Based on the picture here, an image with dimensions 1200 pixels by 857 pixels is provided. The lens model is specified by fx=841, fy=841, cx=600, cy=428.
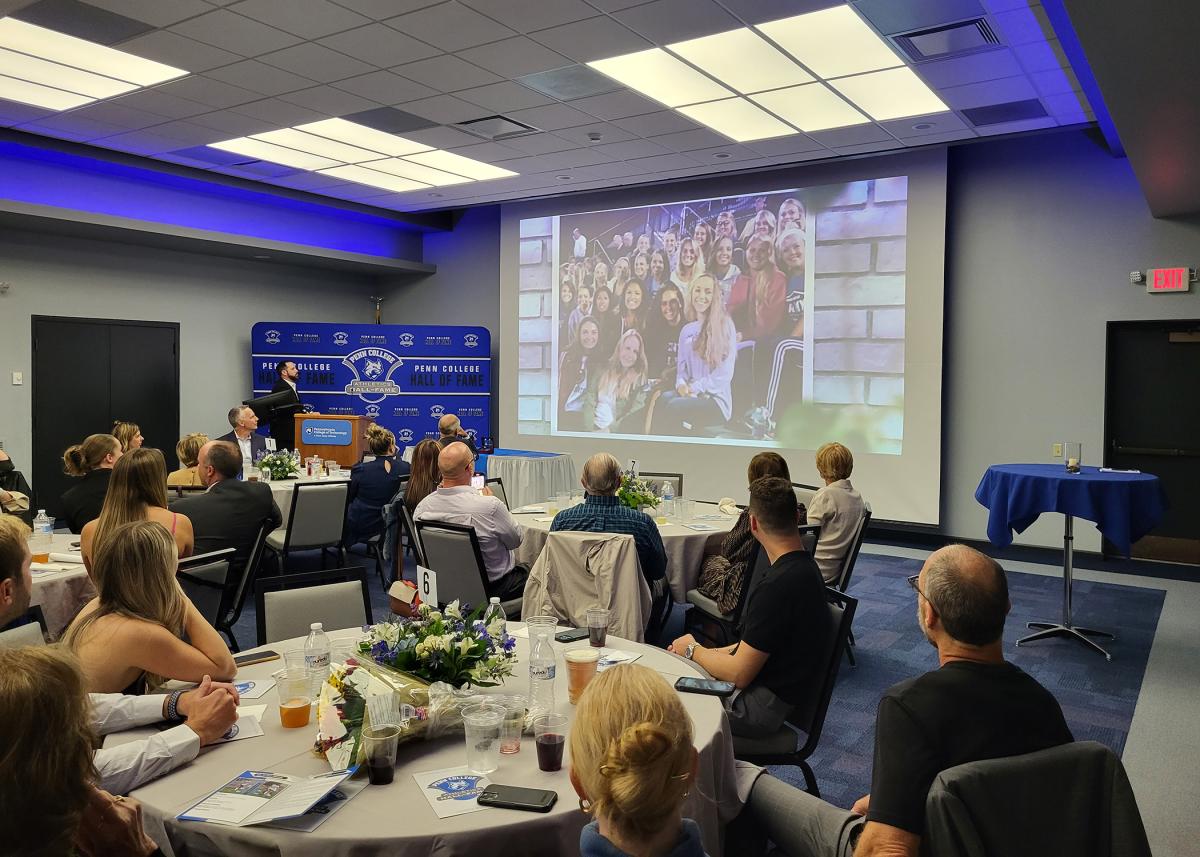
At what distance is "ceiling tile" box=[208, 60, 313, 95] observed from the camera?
5941mm

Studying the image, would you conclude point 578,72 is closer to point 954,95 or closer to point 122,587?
point 954,95

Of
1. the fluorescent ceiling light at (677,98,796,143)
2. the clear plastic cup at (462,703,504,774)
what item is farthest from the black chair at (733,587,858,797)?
the fluorescent ceiling light at (677,98,796,143)

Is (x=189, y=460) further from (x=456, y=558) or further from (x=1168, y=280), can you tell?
(x=1168, y=280)

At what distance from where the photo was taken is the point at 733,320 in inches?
375

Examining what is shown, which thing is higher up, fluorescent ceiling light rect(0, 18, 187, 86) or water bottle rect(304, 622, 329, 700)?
fluorescent ceiling light rect(0, 18, 187, 86)

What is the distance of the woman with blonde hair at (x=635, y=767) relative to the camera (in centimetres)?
140

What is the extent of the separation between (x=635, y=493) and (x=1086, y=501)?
278 cm

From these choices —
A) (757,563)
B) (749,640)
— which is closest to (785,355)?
(757,563)

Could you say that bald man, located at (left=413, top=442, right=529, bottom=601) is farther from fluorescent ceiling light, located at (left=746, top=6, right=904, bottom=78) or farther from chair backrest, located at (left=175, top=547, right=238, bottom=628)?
fluorescent ceiling light, located at (left=746, top=6, right=904, bottom=78)

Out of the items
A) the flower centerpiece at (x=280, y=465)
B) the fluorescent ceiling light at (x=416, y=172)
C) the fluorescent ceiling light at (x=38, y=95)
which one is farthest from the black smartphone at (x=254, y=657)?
the fluorescent ceiling light at (x=416, y=172)

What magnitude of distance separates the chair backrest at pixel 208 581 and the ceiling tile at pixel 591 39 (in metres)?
3.66

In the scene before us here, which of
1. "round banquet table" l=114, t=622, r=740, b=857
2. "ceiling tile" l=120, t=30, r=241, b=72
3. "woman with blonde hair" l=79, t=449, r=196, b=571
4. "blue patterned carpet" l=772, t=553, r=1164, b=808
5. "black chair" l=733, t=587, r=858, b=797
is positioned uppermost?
"ceiling tile" l=120, t=30, r=241, b=72

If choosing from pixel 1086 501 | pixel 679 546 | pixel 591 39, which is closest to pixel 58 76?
pixel 591 39

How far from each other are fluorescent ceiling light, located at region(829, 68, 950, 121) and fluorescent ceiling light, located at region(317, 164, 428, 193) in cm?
515
